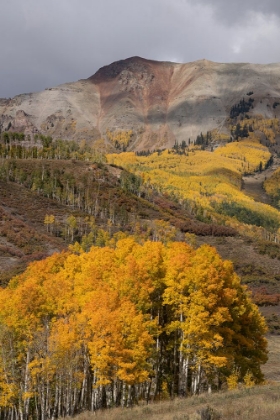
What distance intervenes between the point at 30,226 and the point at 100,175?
60952 millimetres

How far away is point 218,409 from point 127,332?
12059 millimetres

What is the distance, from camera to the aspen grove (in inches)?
1479

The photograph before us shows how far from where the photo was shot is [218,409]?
27281 mm

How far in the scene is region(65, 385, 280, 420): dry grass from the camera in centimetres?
2481

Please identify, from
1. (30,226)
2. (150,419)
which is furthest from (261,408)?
(30,226)

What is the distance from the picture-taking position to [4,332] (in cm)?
3988

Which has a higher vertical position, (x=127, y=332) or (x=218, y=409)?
(x=127, y=332)

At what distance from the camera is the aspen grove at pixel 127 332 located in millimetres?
37562

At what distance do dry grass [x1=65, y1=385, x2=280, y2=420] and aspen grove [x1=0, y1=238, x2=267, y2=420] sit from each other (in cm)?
404

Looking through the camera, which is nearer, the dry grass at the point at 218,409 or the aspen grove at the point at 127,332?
the dry grass at the point at 218,409

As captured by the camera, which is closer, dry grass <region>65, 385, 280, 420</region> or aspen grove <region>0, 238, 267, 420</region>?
dry grass <region>65, 385, 280, 420</region>

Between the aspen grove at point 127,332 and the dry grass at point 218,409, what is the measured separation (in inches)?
159

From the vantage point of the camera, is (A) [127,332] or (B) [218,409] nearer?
(B) [218,409]

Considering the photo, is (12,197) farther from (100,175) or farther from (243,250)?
(243,250)
